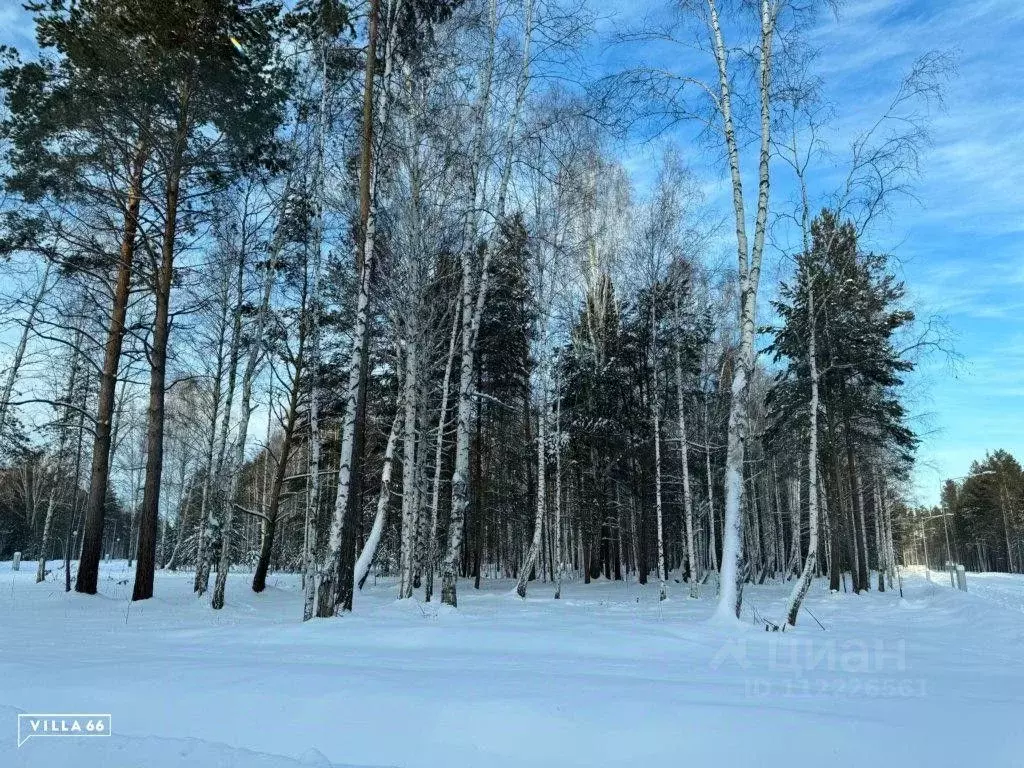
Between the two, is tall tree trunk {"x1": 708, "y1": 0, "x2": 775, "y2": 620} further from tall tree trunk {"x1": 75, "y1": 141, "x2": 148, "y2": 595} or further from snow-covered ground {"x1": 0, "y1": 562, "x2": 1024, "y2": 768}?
tall tree trunk {"x1": 75, "y1": 141, "x2": 148, "y2": 595}

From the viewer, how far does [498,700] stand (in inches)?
148

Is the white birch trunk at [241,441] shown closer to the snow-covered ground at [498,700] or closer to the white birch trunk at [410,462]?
the white birch trunk at [410,462]

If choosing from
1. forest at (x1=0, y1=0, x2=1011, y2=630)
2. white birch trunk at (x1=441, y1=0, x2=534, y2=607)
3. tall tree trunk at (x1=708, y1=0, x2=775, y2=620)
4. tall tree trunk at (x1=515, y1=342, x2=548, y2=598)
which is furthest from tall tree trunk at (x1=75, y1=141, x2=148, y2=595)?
tall tree trunk at (x1=708, y1=0, x2=775, y2=620)

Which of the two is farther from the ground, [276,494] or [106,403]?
[106,403]

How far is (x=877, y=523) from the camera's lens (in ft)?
113

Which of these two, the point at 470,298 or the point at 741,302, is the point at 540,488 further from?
the point at 741,302

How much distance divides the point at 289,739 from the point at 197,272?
13.8m

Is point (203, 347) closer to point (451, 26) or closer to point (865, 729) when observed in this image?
point (451, 26)

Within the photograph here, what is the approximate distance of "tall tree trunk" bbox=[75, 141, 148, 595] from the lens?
13.1 meters

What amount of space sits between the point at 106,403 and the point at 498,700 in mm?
13767

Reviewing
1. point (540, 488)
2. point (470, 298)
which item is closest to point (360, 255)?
point (470, 298)

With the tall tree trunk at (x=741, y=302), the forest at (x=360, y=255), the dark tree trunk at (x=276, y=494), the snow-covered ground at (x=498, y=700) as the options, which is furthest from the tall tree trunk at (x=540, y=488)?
the snow-covered ground at (x=498, y=700)

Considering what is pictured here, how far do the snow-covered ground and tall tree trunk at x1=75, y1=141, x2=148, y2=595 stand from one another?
7434mm

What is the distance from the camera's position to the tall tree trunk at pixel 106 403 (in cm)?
1309
